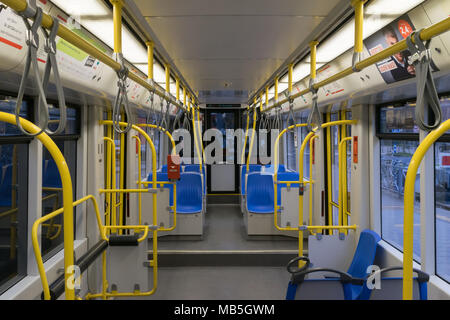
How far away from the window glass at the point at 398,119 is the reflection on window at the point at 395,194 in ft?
0.47

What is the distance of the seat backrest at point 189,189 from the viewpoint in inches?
273

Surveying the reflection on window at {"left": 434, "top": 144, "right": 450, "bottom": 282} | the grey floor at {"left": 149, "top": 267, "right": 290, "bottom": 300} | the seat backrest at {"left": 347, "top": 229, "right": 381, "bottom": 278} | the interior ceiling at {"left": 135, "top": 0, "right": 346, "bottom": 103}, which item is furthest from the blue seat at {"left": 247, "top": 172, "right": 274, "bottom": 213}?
the seat backrest at {"left": 347, "top": 229, "right": 381, "bottom": 278}

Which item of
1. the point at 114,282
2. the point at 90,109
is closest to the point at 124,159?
the point at 90,109

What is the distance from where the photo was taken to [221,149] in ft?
31.2

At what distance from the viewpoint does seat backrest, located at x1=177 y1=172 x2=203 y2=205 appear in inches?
273

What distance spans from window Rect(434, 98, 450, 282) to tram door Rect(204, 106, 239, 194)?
15.4 feet

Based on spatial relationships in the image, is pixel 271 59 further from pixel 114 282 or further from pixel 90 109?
pixel 114 282

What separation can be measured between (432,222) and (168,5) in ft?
8.20

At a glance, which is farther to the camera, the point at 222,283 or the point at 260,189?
the point at 260,189

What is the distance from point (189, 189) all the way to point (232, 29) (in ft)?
15.2

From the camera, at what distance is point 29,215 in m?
2.90

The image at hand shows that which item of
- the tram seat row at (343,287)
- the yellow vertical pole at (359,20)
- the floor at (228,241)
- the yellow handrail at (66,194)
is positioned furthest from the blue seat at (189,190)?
the yellow handrail at (66,194)

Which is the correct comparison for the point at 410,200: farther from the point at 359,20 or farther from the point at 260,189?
the point at 260,189

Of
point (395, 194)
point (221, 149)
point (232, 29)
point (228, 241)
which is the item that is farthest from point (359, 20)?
point (395, 194)
